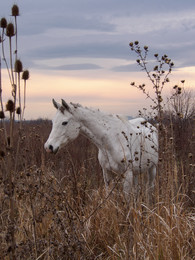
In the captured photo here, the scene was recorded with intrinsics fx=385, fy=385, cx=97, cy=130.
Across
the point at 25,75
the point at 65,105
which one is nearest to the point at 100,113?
the point at 65,105

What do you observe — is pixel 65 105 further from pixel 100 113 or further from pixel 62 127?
pixel 100 113

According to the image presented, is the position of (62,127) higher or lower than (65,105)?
lower

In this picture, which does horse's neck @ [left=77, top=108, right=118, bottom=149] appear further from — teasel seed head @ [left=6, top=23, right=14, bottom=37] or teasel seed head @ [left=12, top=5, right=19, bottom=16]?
teasel seed head @ [left=6, top=23, right=14, bottom=37]

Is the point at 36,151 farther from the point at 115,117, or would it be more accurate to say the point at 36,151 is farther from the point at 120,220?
the point at 120,220

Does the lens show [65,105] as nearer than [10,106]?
No

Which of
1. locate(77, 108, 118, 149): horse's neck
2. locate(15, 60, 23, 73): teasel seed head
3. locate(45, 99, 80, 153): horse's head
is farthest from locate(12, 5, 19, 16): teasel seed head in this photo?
locate(77, 108, 118, 149): horse's neck

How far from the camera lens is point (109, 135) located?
19.0 ft

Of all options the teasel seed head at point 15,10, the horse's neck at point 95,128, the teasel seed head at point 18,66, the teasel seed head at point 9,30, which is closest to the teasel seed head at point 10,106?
the teasel seed head at point 18,66

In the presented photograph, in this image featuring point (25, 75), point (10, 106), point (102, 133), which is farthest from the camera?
point (102, 133)

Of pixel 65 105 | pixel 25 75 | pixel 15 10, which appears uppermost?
pixel 15 10

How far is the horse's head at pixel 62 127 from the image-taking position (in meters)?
5.44

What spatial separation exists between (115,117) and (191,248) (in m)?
2.94

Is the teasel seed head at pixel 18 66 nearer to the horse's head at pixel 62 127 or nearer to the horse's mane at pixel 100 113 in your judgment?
the horse's head at pixel 62 127

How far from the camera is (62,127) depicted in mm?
5574
